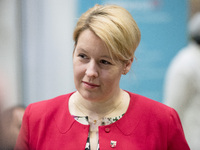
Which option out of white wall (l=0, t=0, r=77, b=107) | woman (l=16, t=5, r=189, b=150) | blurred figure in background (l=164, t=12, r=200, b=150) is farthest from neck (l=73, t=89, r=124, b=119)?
blurred figure in background (l=164, t=12, r=200, b=150)

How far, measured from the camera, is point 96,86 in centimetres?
130

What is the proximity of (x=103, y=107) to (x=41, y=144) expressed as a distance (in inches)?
13.0

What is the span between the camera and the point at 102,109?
145cm

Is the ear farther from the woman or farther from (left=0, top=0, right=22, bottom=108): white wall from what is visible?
(left=0, top=0, right=22, bottom=108): white wall

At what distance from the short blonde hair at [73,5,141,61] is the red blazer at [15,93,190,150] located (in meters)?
0.30

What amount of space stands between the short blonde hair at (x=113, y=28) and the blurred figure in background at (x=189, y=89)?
3.54 ft

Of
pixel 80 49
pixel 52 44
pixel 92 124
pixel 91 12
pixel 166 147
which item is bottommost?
pixel 166 147

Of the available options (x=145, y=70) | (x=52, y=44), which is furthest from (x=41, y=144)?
(x=145, y=70)

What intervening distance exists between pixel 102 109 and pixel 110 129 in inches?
4.2

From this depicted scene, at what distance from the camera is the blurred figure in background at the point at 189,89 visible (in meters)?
2.28

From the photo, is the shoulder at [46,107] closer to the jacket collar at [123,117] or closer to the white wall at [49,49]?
the jacket collar at [123,117]

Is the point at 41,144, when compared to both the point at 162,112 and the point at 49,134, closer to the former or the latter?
the point at 49,134

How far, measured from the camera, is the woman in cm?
127

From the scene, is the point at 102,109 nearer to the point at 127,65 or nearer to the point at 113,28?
the point at 127,65
